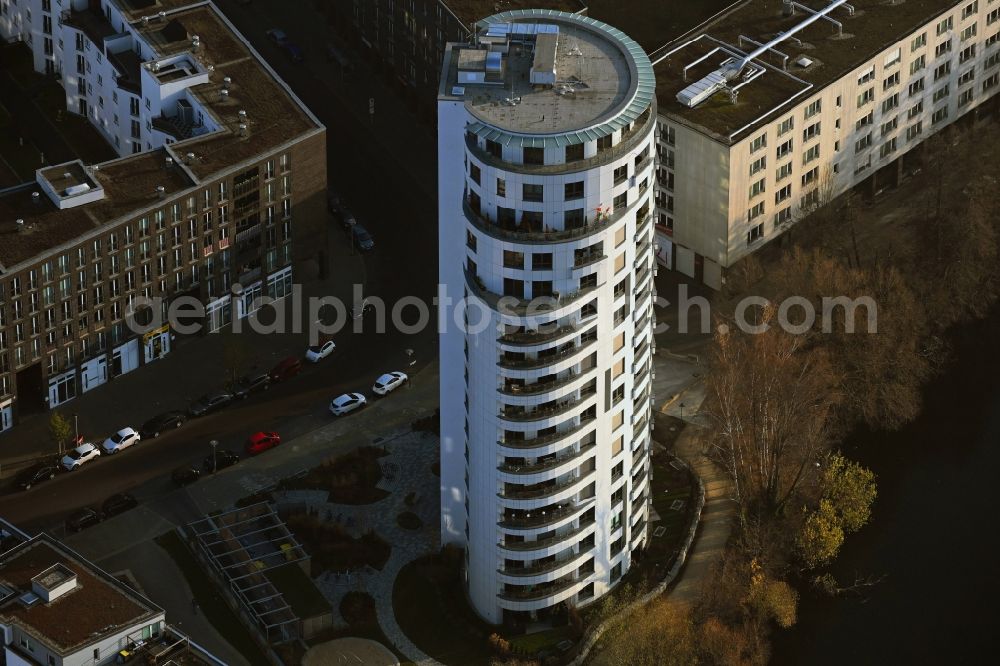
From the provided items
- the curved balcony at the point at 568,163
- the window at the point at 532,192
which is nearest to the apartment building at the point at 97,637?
the window at the point at 532,192

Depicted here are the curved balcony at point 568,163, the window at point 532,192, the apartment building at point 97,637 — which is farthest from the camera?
the window at point 532,192

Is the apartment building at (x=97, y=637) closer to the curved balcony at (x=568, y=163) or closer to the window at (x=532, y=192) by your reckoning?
the window at (x=532, y=192)

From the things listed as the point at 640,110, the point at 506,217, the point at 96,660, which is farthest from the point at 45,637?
the point at 640,110

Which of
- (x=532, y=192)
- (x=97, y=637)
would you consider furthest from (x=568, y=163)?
(x=97, y=637)

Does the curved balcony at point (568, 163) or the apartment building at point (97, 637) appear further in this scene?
the curved balcony at point (568, 163)

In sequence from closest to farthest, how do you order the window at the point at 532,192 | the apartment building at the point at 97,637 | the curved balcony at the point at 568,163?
the apartment building at the point at 97,637 < the curved balcony at the point at 568,163 < the window at the point at 532,192

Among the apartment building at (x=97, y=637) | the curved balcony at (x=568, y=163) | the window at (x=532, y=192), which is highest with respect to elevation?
the curved balcony at (x=568, y=163)

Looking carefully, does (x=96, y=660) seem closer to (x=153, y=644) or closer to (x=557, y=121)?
(x=153, y=644)

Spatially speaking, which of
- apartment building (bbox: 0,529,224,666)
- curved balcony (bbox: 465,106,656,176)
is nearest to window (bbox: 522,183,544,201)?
curved balcony (bbox: 465,106,656,176)
